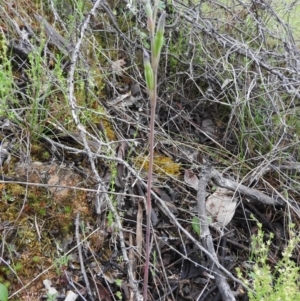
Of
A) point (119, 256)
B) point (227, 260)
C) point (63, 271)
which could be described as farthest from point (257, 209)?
point (63, 271)

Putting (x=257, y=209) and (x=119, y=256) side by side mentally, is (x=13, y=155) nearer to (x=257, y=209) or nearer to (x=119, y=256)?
(x=119, y=256)

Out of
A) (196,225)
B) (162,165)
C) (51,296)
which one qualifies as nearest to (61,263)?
(51,296)

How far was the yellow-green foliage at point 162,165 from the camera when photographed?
5.81 ft

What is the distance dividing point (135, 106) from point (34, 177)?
2.26 feet

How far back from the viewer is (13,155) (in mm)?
1581

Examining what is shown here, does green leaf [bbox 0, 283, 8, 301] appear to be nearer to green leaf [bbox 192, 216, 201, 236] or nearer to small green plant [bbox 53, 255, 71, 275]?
small green plant [bbox 53, 255, 71, 275]

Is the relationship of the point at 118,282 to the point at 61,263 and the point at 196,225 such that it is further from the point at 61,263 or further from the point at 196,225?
the point at 196,225

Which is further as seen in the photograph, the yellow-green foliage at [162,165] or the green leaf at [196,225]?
the yellow-green foliage at [162,165]

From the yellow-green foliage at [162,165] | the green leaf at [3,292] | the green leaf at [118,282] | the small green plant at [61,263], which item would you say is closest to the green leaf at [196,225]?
the yellow-green foliage at [162,165]

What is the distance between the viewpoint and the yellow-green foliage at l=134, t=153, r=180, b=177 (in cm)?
177

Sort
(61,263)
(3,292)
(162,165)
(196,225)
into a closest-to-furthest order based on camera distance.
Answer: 1. (3,292)
2. (61,263)
3. (196,225)
4. (162,165)

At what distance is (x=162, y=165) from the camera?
5.98 ft

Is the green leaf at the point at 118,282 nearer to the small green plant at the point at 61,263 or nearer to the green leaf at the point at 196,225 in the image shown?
the small green plant at the point at 61,263

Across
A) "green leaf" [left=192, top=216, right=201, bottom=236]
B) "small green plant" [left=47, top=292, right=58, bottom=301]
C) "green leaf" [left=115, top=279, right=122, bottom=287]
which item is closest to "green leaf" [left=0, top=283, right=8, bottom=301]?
"small green plant" [left=47, top=292, right=58, bottom=301]
